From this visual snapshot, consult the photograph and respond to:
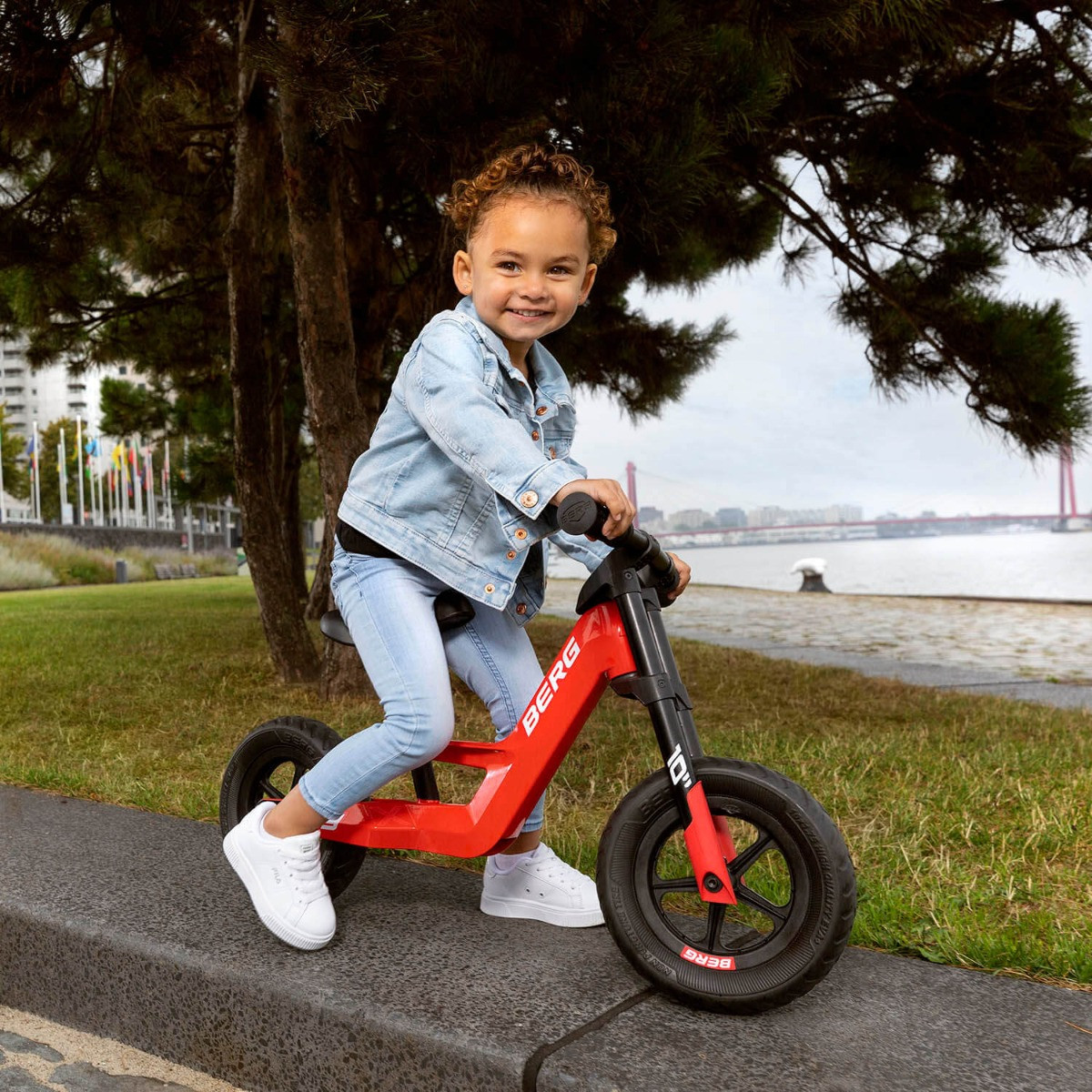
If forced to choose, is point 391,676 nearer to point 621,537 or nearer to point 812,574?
point 621,537

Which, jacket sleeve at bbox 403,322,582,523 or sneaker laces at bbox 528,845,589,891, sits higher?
jacket sleeve at bbox 403,322,582,523

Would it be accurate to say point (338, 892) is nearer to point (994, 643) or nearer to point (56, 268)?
point (56, 268)

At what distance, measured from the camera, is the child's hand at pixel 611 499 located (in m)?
1.66

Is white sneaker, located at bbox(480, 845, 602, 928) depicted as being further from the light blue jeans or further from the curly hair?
the curly hair

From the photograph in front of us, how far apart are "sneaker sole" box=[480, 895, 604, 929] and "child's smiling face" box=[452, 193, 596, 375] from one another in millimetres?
1098

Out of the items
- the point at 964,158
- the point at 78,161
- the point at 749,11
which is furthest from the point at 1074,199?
the point at 78,161

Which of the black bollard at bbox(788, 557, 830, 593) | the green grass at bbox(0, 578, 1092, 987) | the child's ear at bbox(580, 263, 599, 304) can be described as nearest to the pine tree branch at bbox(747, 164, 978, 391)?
the green grass at bbox(0, 578, 1092, 987)

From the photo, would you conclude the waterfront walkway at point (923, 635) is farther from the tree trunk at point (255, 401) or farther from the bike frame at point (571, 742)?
the bike frame at point (571, 742)

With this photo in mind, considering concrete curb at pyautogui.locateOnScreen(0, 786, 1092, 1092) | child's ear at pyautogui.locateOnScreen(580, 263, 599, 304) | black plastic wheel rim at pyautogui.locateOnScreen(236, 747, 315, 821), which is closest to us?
concrete curb at pyautogui.locateOnScreen(0, 786, 1092, 1092)

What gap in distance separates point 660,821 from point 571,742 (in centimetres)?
22

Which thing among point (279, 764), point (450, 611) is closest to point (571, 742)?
point (450, 611)

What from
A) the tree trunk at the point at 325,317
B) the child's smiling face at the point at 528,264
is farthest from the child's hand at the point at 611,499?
the tree trunk at the point at 325,317

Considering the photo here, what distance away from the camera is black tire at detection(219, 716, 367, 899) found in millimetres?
2197

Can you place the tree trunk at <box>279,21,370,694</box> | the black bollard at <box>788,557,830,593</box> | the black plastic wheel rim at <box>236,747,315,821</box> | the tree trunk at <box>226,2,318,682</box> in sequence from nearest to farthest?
the black plastic wheel rim at <box>236,747,315,821</box> < the tree trunk at <box>279,21,370,694</box> < the tree trunk at <box>226,2,318,682</box> < the black bollard at <box>788,557,830,593</box>
